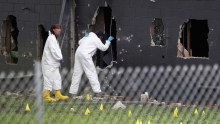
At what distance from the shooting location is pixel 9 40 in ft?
60.7

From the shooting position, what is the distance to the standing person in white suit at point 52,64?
621 inches

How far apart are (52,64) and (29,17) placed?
6.23 feet

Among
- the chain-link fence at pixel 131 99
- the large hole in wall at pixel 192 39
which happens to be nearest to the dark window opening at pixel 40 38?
the chain-link fence at pixel 131 99

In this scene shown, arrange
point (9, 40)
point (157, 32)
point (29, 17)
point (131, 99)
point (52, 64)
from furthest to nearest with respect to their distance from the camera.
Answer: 1. point (9, 40)
2. point (29, 17)
3. point (157, 32)
4. point (131, 99)
5. point (52, 64)

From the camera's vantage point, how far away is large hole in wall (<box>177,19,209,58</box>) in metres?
16.2

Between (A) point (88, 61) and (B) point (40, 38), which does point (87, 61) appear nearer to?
(A) point (88, 61)

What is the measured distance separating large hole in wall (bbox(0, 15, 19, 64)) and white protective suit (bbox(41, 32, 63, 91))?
2.28 metres

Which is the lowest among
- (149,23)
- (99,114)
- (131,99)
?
(131,99)

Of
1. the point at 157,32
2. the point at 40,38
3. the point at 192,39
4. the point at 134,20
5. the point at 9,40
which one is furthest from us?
the point at 9,40

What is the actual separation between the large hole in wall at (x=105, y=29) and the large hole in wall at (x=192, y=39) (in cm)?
163

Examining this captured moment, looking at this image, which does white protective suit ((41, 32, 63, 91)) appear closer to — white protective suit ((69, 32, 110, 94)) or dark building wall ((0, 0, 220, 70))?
white protective suit ((69, 32, 110, 94))

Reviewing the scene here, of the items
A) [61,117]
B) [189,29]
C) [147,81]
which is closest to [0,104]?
[61,117]

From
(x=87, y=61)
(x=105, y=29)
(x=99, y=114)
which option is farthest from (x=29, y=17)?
(x=99, y=114)

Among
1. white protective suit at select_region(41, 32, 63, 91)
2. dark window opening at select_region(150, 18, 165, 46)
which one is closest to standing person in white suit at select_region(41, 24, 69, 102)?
white protective suit at select_region(41, 32, 63, 91)
